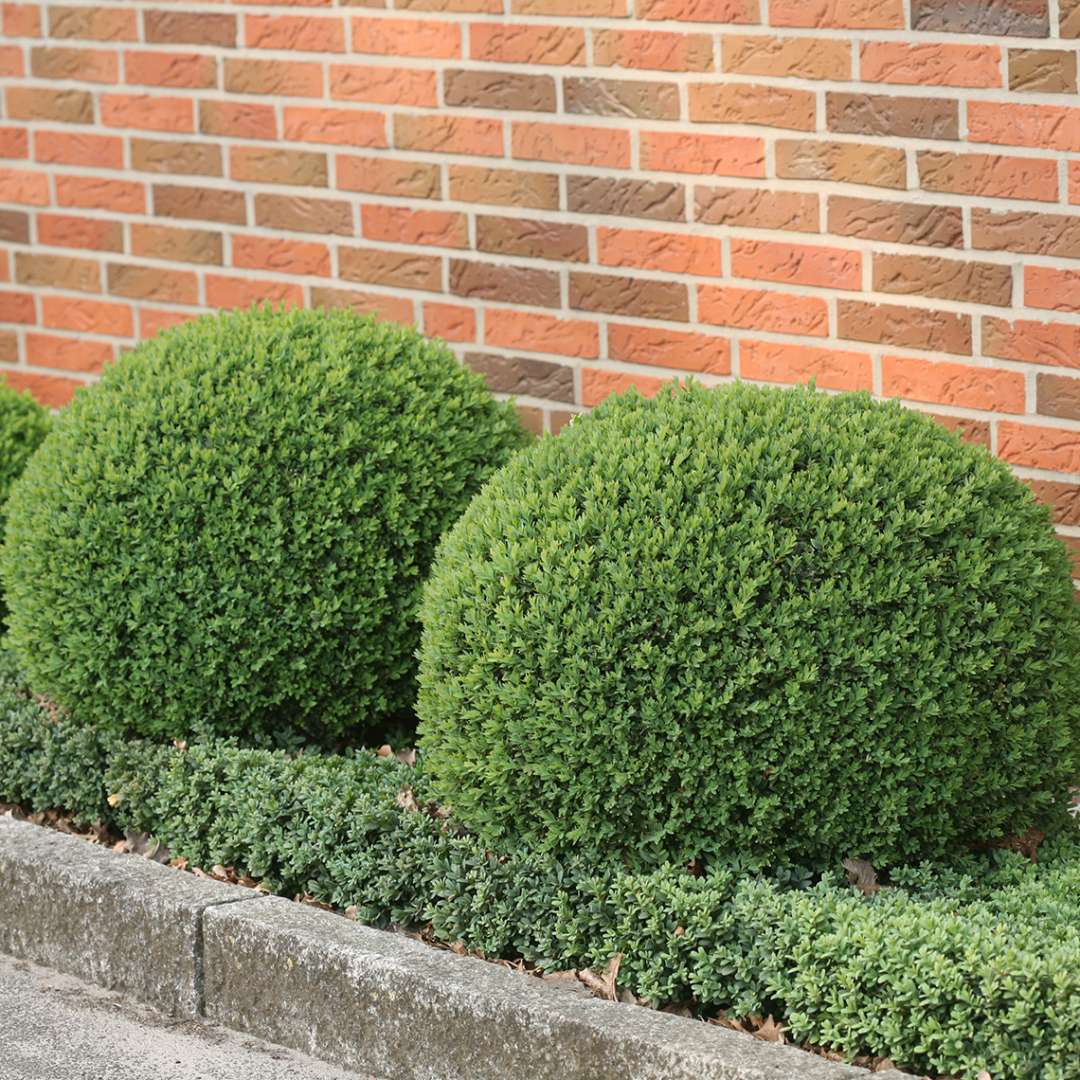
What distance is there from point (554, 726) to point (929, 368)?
162 centimetres

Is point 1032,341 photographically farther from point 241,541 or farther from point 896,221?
point 241,541

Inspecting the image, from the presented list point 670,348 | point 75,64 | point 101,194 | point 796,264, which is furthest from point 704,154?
point 75,64

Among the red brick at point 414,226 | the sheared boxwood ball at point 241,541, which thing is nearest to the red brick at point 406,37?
the red brick at point 414,226

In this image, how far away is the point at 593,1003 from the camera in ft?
11.9

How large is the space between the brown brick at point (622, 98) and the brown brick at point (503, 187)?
23 centimetres

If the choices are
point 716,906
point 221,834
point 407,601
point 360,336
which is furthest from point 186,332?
point 716,906

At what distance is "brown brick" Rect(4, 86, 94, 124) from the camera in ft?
22.3

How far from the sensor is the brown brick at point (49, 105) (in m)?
6.81

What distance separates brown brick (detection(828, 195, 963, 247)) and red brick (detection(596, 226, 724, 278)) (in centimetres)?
39

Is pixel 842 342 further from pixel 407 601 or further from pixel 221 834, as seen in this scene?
pixel 221 834

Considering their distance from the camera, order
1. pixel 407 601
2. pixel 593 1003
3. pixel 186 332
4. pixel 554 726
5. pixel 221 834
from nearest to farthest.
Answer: pixel 593 1003 < pixel 554 726 < pixel 221 834 < pixel 407 601 < pixel 186 332

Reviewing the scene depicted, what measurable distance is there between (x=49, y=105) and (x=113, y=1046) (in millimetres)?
3928

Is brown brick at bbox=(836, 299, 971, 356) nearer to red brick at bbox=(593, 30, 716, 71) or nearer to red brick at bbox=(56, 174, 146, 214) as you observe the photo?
red brick at bbox=(593, 30, 716, 71)

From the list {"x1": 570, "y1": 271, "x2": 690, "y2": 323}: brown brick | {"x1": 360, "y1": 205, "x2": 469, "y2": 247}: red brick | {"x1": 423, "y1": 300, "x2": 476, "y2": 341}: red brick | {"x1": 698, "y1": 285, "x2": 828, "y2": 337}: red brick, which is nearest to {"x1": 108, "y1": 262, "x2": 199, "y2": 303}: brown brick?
{"x1": 360, "y1": 205, "x2": 469, "y2": 247}: red brick
